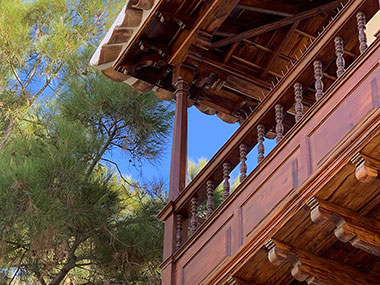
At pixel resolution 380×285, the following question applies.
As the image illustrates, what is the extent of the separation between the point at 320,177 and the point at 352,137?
333mm

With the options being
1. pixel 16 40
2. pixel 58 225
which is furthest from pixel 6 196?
pixel 16 40

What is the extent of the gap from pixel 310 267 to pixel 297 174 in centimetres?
60

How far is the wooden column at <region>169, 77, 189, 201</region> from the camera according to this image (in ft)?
24.0

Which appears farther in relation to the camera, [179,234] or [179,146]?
[179,146]

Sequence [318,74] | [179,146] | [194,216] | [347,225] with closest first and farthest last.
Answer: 1. [347,225]
2. [318,74]
3. [194,216]
4. [179,146]

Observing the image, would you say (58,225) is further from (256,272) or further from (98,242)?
(256,272)

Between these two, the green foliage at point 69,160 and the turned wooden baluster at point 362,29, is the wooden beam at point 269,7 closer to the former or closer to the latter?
the turned wooden baluster at point 362,29

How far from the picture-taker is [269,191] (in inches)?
221

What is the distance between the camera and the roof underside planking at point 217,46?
783 centimetres

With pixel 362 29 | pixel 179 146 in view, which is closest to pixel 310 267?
pixel 362 29

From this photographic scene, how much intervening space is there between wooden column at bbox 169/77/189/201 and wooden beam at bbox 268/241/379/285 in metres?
1.97

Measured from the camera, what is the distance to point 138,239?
10492 millimetres

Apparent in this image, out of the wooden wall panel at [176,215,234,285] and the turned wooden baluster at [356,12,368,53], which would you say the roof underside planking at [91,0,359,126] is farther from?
the wooden wall panel at [176,215,234,285]

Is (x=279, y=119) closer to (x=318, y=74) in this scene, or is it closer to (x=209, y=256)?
(x=318, y=74)
